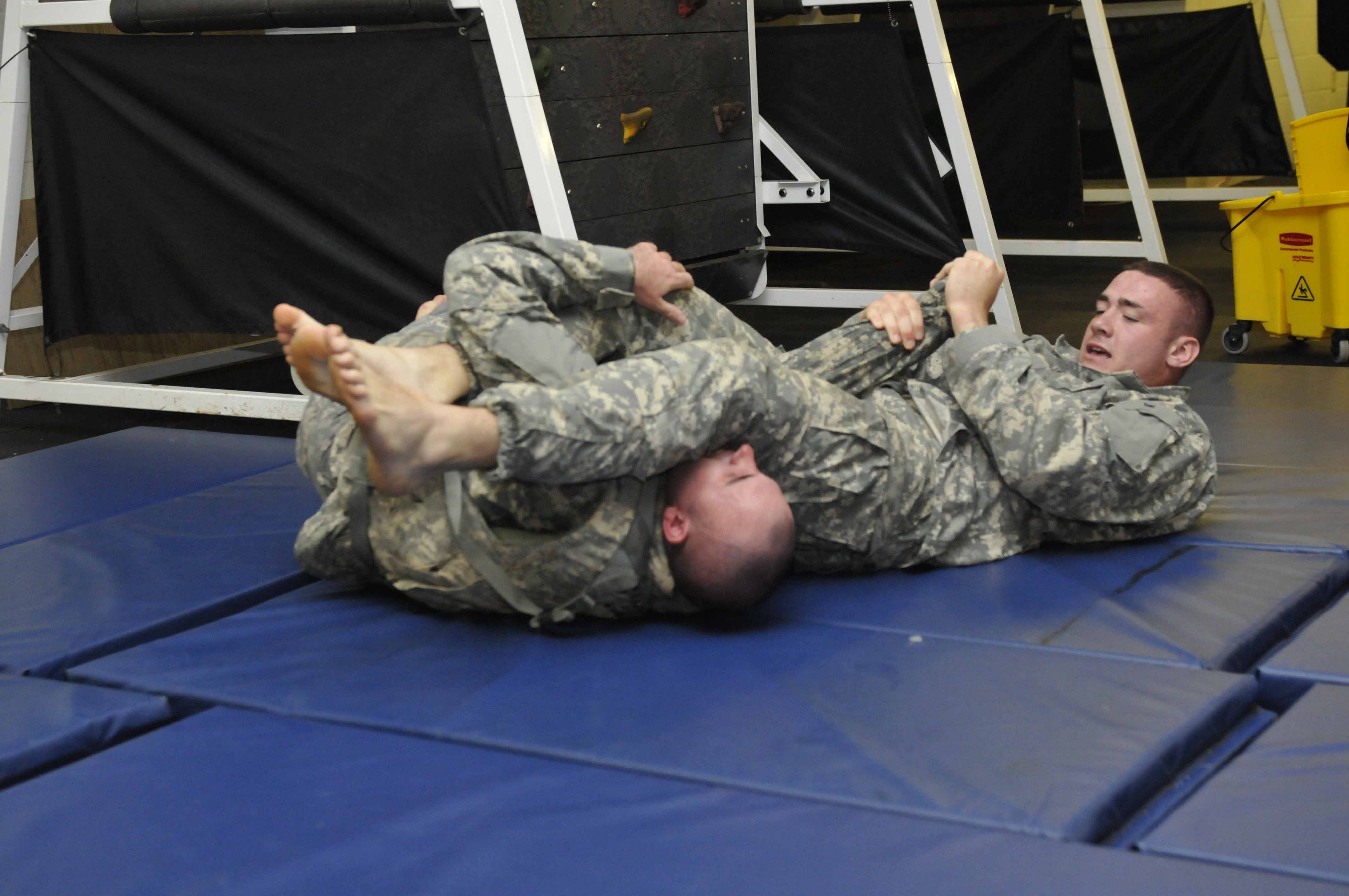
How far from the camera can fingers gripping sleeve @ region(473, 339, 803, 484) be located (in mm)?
1628

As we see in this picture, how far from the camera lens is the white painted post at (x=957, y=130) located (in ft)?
14.2

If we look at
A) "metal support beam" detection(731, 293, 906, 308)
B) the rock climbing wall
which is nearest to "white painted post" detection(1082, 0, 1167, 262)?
"metal support beam" detection(731, 293, 906, 308)

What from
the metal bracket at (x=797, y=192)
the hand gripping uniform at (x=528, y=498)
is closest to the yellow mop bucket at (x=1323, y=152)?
the metal bracket at (x=797, y=192)

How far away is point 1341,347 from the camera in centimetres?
434

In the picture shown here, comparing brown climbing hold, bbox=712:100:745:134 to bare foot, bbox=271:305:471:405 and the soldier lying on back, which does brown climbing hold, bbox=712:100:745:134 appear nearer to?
the soldier lying on back

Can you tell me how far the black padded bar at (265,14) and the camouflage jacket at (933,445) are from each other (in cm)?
162

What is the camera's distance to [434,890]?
1244mm

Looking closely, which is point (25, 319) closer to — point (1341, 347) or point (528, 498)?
point (528, 498)

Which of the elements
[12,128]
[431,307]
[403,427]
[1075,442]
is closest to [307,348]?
[403,427]

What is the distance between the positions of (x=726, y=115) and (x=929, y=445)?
246cm

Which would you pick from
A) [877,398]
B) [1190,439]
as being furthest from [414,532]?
[1190,439]

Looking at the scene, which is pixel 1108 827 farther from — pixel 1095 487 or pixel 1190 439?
pixel 1190 439

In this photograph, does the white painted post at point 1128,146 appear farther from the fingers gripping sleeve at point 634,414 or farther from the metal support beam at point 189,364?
the fingers gripping sleeve at point 634,414

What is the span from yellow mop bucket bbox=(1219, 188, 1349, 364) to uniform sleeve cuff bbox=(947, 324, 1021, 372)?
262cm
